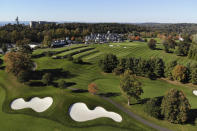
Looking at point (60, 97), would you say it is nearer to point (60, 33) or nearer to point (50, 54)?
point (50, 54)

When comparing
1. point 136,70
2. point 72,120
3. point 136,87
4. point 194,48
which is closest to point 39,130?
point 72,120

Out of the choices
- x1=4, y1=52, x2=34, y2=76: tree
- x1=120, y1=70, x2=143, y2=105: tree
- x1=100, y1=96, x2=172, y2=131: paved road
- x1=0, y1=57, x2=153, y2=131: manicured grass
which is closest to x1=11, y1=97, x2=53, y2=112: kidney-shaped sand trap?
x1=0, y1=57, x2=153, y2=131: manicured grass

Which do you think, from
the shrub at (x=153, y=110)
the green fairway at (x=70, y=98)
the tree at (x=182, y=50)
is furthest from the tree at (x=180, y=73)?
the tree at (x=182, y=50)

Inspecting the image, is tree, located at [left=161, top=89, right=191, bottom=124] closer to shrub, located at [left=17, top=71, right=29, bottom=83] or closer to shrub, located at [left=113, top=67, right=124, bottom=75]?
shrub, located at [left=113, top=67, right=124, bottom=75]

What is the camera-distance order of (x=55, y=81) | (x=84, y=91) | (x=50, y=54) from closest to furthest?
(x=84, y=91)
(x=55, y=81)
(x=50, y=54)

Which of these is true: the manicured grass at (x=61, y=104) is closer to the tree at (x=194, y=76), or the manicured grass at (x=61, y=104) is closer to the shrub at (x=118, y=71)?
the shrub at (x=118, y=71)

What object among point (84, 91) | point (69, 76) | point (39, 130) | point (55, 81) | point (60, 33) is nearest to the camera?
point (39, 130)
